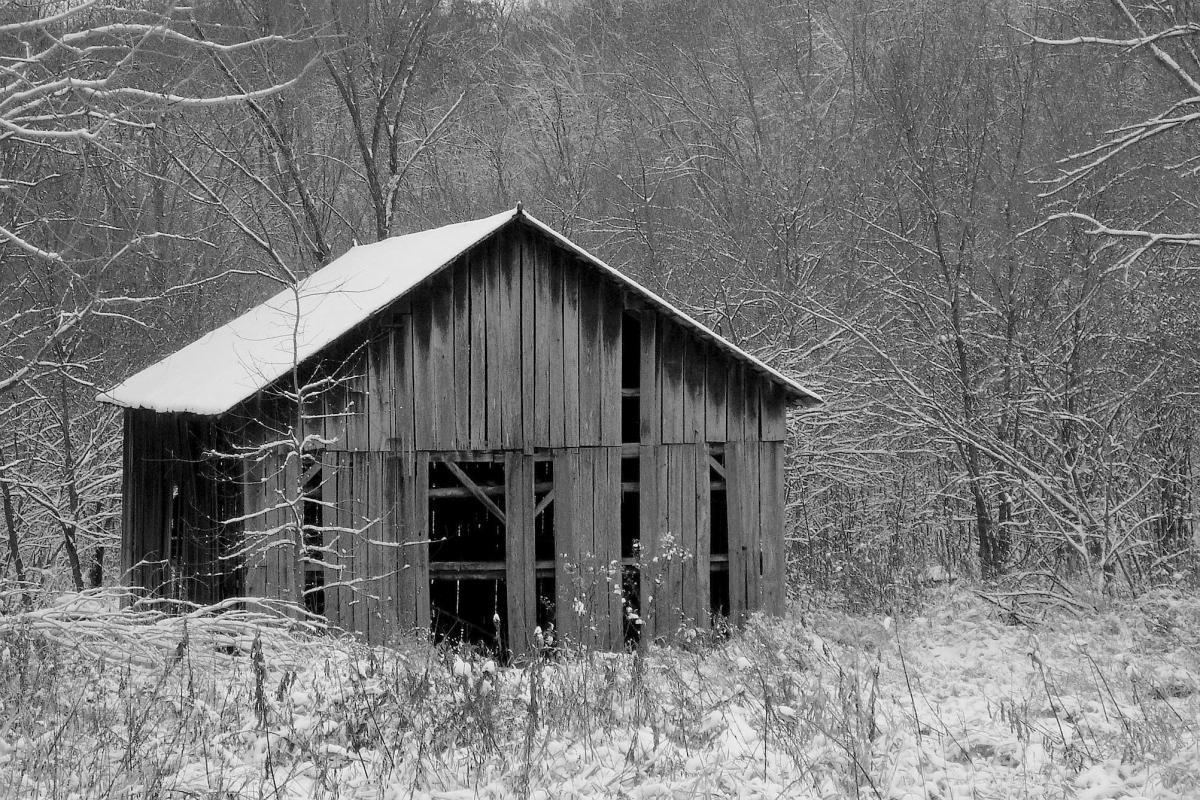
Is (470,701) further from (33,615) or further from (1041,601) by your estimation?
(1041,601)

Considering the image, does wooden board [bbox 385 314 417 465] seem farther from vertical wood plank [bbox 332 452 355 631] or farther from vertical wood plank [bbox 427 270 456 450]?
vertical wood plank [bbox 332 452 355 631]

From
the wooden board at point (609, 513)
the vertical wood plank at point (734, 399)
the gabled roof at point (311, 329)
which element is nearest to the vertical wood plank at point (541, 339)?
the gabled roof at point (311, 329)

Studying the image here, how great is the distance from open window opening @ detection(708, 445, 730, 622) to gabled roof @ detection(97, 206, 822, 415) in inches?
46.2

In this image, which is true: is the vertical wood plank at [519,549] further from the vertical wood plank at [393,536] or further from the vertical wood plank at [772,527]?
the vertical wood plank at [772,527]

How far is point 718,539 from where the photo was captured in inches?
554

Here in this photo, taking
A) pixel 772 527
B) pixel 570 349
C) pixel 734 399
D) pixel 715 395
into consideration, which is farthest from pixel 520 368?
pixel 772 527

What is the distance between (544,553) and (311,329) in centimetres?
729

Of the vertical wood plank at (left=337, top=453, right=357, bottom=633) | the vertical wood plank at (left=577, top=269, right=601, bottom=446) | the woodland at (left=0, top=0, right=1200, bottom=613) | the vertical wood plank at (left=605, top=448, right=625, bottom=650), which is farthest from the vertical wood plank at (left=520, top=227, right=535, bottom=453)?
the woodland at (left=0, top=0, right=1200, bottom=613)

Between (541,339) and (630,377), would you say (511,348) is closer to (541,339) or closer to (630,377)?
(541,339)

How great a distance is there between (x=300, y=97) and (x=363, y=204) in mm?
11375

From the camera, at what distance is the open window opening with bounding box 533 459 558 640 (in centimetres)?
1248

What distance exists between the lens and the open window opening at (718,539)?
1314 cm

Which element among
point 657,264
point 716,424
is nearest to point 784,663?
point 716,424

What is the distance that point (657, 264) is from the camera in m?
24.6
